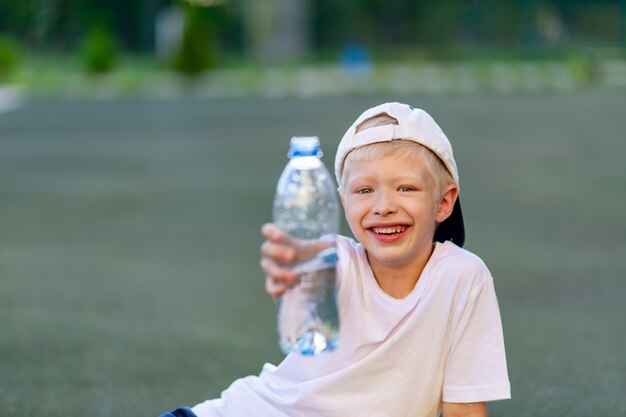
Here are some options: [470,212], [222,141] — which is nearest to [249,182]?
[470,212]

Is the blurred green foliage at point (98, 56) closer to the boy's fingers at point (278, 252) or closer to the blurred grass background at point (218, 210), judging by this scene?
the blurred grass background at point (218, 210)

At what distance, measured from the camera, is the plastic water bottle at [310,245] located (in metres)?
2.68

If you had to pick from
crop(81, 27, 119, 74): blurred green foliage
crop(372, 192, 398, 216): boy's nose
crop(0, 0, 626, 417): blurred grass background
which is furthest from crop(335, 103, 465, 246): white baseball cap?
crop(81, 27, 119, 74): blurred green foliage

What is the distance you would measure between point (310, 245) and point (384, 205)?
1.14 ft

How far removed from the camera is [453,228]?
3.16 metres

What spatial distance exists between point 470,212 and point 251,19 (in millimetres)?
32368

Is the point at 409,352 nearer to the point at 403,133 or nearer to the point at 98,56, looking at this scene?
the point at 403,133

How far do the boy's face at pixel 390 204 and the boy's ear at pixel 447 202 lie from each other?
0.09m

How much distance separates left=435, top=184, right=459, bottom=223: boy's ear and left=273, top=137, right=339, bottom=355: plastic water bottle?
262 mm

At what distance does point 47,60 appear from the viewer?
127 feet

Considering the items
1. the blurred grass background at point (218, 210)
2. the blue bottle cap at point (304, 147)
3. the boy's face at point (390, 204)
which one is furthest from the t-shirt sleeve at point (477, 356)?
the blurred grass background at point (218, 210)

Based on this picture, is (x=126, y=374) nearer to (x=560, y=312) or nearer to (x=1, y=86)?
(x=560, y=312)

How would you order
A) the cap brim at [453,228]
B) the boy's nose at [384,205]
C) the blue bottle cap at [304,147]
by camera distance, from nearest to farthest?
1. the blue bottle cap at [304,147]
2. the boy's nose at [384,205]
3. the cap brim at [453,228]

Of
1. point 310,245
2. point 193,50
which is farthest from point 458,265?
point 193,50
